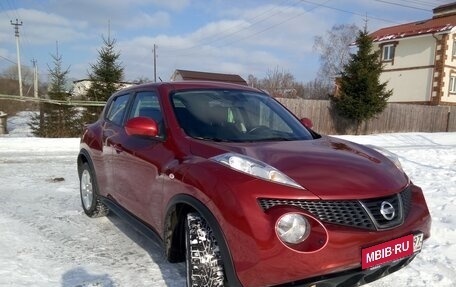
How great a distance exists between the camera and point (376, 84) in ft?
74.2

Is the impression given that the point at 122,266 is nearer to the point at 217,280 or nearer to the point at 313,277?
the point at 217,280

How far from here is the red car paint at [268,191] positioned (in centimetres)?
239

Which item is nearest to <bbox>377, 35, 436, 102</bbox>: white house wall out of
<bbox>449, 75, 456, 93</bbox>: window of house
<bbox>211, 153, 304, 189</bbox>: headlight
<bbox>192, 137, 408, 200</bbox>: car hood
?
<bbox>449, 75, 456, 93</bbox>: window of house

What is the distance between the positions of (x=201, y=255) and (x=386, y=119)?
25.0 m

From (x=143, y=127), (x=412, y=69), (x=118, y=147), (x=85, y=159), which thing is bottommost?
(x=85, y=159)

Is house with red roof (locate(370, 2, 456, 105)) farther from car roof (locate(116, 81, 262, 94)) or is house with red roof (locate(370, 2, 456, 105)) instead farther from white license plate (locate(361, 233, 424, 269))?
white license plate (locate(361, 233, 424, 269))

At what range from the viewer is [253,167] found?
8.79ft

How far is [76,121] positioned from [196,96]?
15129mm

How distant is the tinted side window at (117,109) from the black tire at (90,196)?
29.9 inches

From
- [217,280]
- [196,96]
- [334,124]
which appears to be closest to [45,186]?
[196,96]

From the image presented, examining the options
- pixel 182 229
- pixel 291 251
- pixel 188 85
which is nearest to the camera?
pixel 291 251

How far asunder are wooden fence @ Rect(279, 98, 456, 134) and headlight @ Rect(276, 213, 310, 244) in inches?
718

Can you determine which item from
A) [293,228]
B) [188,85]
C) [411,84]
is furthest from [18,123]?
[411,84]

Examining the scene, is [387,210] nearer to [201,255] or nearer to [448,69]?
[201,255]
